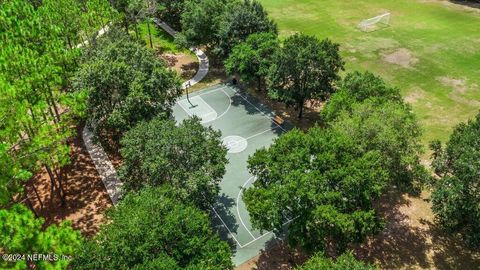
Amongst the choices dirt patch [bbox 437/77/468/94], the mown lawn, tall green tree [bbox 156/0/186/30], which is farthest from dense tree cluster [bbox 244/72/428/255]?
tall green tree [bbox 156/0/186/30]

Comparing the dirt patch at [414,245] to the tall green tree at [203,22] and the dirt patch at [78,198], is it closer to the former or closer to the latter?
the dirt patch at [78,198]

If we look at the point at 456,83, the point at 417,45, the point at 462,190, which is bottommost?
the point at 456,83

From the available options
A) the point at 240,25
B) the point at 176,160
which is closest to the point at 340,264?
the point at 176,160

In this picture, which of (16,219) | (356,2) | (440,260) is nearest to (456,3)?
(356,2)

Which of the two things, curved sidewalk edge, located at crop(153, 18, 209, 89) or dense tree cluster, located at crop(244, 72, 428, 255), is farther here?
curved sidewalk edge, located at crop(153, 18, 209, 89)

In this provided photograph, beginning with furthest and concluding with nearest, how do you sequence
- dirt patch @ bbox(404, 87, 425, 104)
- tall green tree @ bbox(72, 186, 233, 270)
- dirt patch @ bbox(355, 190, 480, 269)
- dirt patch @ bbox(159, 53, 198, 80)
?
1. dirt patch @ bbox(159, 53, 198, 80)
2. dirt patch @ bbox(404, 87, 425, 104)
3. dirt patch @ bbox(355, 190, 480, 269)
4. tall green tree @ bbox(72, 186, 233, 270)

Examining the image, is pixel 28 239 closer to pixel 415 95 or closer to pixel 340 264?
pixel 340 264

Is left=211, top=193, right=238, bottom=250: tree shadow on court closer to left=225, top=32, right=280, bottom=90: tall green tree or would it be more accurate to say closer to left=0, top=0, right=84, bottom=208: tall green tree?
left=0, top=0, right=84, bottom=208: tall green tree
